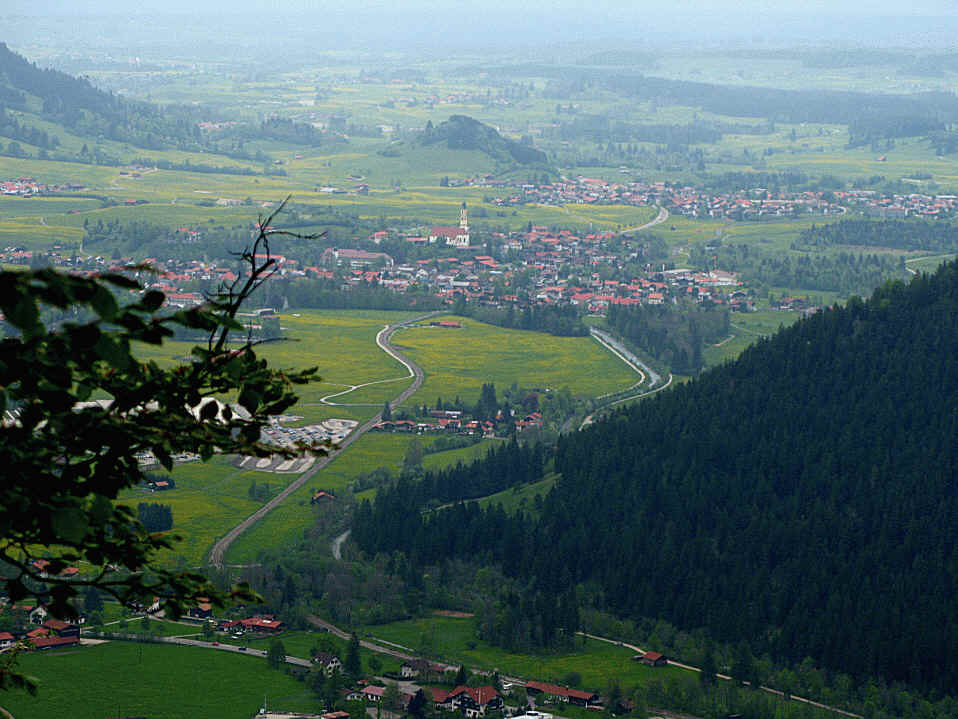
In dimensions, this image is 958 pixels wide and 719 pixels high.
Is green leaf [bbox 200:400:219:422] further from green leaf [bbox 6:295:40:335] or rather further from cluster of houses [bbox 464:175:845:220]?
cluster of houses [bbox 464:175:845:220]

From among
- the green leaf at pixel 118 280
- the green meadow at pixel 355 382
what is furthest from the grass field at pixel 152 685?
the green leaf at pixel 118 280

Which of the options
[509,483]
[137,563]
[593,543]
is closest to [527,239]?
[509,483]

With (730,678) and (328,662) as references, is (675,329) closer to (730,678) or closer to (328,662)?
(730,678)

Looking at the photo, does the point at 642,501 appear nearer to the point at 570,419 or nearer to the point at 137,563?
the point at 570,419

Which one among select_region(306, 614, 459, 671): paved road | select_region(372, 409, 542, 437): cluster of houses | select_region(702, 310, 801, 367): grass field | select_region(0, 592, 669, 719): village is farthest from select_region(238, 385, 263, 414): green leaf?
select_region(702, 310, 801, 367): grass field

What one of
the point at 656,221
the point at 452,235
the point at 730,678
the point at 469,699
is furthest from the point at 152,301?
the point at 656,221

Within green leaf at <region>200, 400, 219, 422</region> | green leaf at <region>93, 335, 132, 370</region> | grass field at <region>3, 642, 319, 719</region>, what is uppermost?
green leaf at <region>93, 335, 132, 370</region>

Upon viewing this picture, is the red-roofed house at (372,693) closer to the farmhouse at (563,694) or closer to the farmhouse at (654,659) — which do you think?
the farmhouse at (563,694)
